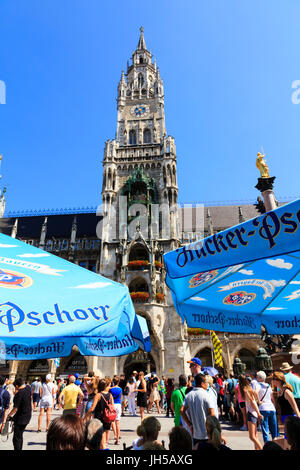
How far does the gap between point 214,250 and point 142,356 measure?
82.6 feet

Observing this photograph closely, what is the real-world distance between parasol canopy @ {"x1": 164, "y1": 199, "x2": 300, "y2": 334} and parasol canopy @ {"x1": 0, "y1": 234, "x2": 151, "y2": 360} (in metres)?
1.14

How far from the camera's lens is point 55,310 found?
3.30m

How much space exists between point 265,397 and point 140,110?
134ft

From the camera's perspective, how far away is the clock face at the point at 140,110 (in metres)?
40.5

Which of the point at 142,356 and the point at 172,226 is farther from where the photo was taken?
the point at 172,226

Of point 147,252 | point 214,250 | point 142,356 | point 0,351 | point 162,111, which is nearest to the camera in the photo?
point 0,351

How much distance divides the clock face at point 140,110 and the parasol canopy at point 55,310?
131 ft

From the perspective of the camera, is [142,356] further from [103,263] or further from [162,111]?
[162,111]

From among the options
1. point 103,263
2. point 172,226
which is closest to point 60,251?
point 103,263

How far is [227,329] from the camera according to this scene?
5.70m

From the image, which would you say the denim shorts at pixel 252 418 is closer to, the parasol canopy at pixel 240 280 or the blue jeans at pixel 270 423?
the blue jeans at pixel 270 423

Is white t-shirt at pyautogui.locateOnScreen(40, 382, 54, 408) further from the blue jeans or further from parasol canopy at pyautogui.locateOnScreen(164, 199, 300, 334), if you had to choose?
the blue jeans

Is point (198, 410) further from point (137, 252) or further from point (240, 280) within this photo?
point (137, 252)
